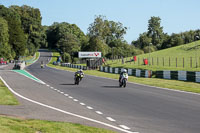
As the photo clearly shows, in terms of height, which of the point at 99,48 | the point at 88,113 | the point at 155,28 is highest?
the point at 155,28

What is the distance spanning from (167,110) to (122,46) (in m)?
134

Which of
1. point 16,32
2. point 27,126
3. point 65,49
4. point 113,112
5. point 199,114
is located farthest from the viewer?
point 65,49

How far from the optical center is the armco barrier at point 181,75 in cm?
3144

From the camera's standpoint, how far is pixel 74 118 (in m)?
11.4

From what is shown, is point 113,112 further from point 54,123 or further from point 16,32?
point 16,32

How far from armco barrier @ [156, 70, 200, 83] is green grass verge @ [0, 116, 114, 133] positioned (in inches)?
910

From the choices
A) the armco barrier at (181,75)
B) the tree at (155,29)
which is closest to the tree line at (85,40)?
the tree at (155,29)

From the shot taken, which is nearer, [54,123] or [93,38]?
[54,123]

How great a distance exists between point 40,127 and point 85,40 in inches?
6099

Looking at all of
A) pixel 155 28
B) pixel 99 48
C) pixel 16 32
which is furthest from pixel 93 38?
pixel 155 28

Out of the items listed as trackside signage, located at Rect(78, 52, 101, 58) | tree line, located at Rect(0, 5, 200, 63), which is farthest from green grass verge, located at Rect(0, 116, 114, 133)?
tree line, located at Rect(0, 5, 200, 63)

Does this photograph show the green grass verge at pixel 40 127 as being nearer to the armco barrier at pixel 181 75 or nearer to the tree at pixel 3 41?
the armco barrier at pixel 181 75

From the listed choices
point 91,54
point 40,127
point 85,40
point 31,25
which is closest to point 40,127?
point 40,127

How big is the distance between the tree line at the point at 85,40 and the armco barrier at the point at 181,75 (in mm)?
70165
